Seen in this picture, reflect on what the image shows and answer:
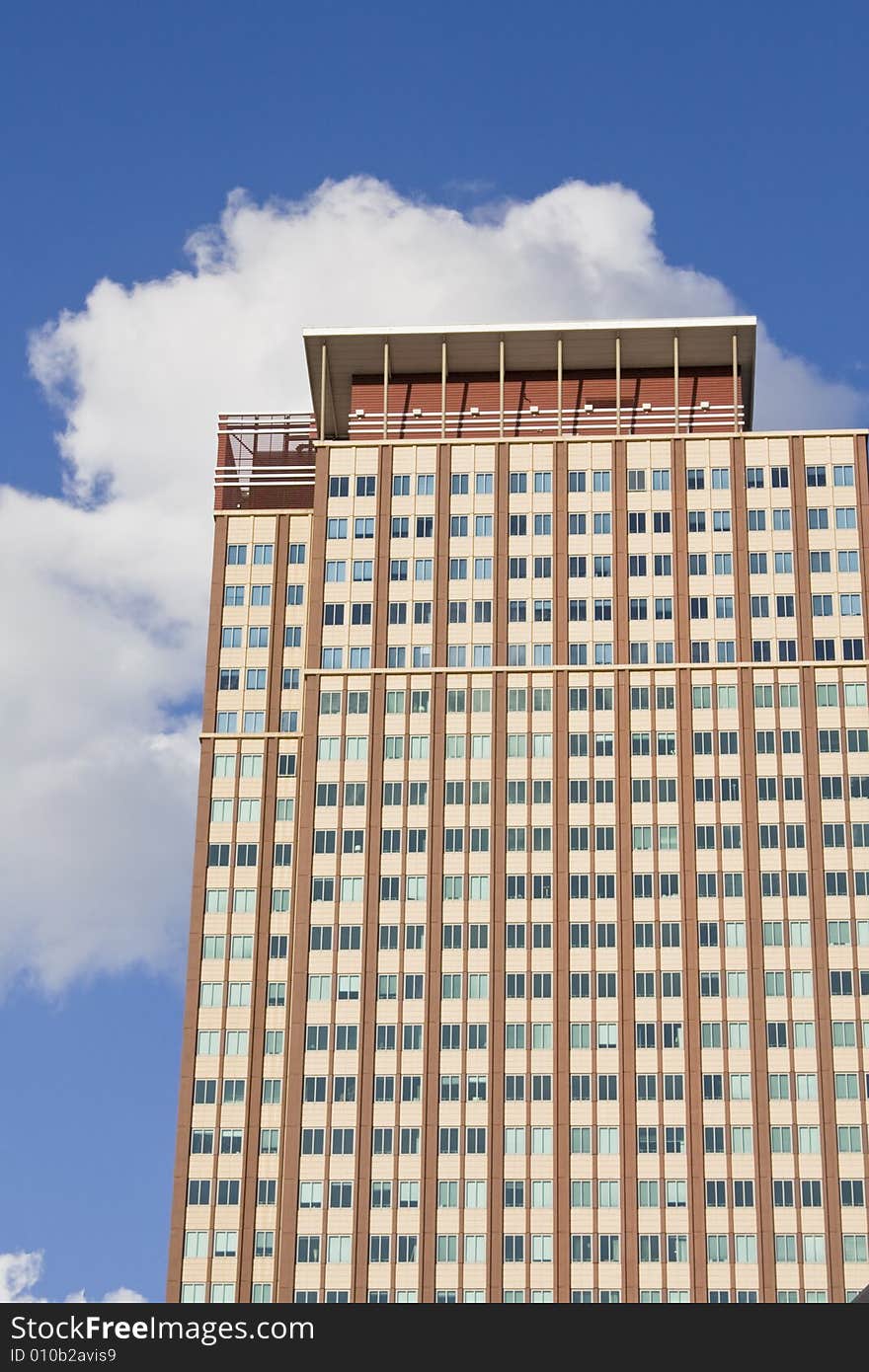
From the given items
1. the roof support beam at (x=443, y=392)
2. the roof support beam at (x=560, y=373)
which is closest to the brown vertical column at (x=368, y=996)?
the roof support beam at (x=443, y=392)

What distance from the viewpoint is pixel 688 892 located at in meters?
156

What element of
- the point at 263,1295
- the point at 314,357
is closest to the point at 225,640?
the point at 314,357

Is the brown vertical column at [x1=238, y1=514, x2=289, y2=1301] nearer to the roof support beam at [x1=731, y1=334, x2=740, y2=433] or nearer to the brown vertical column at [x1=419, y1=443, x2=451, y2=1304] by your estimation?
the brown vertical column at [x1=419, y1=443, x2=451, y2=1304]

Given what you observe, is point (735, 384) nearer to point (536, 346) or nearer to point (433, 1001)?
point (536, 346)

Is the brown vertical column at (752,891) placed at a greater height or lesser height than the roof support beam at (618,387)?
lesser

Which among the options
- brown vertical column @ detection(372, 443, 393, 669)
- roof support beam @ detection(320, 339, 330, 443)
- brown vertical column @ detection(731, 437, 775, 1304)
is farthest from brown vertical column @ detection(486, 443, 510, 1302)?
brown vertical column @ detection(731, 437, 775, 1304)

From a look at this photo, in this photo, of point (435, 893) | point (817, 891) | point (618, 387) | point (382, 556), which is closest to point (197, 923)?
point (435, 893)

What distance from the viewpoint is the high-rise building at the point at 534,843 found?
5822 inches

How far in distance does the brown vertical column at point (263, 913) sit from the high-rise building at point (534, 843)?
263mm

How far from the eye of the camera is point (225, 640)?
172 meters

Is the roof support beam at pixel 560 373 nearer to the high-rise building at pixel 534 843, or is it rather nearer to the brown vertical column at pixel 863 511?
the high-rise building at pixel 534 843

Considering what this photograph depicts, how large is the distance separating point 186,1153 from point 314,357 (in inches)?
2720

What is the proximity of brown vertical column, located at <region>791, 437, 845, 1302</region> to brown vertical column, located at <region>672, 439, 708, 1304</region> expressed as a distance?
28.5 feet

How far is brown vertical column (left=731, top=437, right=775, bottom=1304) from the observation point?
14600 cm
